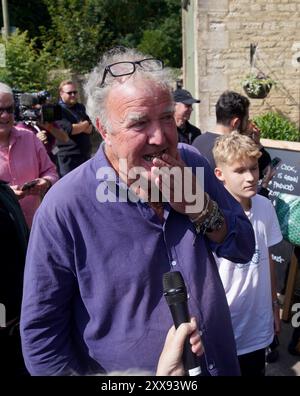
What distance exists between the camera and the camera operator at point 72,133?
581 cm

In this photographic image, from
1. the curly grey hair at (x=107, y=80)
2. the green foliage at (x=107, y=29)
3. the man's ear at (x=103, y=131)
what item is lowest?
the man's ear at (x=103, y=131)

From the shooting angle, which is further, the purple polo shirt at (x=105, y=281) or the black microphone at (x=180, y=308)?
the purple polo shirt at (x=105, y=281)

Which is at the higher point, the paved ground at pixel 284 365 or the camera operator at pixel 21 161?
the camera operator at pixel 21 161

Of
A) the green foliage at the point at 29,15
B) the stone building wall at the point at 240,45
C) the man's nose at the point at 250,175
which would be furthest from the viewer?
the green foliage at the point at 29,15

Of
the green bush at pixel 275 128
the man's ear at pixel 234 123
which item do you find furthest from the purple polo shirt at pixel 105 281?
the green bush at pixel 275 128

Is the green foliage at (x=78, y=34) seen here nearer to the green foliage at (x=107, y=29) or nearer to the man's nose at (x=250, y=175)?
the green foliage at (x=107, y=29)

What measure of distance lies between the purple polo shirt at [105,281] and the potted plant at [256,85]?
24.5 feet

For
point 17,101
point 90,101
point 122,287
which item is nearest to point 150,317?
point 122,287

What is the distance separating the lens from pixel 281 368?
3.47 meters

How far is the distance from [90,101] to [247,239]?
0.77 meters

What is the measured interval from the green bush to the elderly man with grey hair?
6.82 meters

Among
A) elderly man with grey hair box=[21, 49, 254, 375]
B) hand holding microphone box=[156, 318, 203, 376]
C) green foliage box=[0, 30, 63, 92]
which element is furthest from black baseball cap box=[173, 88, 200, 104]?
green foliage box=[0, 30, 63, 92]

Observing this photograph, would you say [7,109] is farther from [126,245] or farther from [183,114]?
[183,114]

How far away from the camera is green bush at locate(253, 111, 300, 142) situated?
8.27 metres
